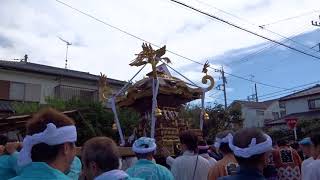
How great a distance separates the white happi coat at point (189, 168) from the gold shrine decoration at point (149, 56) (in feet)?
12.8

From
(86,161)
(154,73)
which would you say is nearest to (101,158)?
(86,161)

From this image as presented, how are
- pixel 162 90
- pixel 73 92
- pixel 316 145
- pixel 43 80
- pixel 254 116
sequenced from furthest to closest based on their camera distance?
pixel 254 116, pixel 73 92, pixel 43 80, pixel 162 90, pixel 316 145

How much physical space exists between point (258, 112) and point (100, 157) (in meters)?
60.5

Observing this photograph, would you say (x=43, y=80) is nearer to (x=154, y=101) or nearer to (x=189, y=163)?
(x=154, y=101)

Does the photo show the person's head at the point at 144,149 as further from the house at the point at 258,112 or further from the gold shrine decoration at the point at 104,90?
the house at the point at 258,112

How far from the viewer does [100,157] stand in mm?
2934

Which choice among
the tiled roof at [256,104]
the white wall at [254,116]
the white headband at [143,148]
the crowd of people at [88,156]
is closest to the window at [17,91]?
the crowd of people at [88,156]

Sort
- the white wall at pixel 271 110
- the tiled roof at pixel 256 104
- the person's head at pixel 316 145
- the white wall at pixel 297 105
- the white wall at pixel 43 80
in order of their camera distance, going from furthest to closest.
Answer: the white wall at pixel 271 110
the tiled roof at pixel 256 104
the white wall at pixel 297 105
the white wall at pixel 43 80
the person's head at pixel 316 145

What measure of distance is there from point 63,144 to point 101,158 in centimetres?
55

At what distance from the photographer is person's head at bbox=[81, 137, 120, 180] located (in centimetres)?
294

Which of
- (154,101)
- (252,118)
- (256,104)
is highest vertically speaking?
(256,104)

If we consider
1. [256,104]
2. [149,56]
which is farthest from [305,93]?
[149,56]

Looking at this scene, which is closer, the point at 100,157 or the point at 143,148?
the point at 100,157

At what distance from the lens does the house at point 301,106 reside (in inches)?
1666
